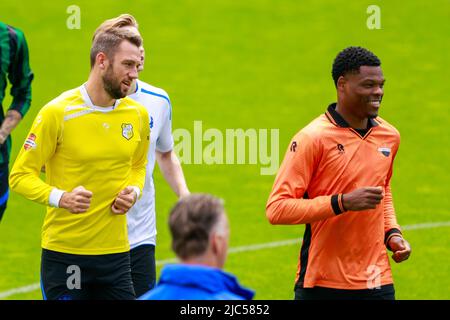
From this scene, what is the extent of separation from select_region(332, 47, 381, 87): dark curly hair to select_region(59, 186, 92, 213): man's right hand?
1834mm

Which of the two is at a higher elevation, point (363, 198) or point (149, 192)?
point (363, 198)

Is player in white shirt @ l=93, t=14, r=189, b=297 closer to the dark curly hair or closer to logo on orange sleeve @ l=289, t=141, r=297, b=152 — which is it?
logo on orange sleeve @ l=289, t=141, r=297, b=152

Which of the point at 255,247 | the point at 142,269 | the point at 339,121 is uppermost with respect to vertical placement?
the point at 339,121

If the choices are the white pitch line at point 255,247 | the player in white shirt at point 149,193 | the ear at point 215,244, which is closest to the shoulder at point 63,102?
the player in white shirt at point 149,193

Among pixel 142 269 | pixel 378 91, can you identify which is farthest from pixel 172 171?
pixel 378 91

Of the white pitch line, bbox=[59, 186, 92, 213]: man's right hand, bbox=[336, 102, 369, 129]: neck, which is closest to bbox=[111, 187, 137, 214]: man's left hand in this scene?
bbox=[59, 186, 92, 213]: man's right hand

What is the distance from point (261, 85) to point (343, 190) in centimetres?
1228

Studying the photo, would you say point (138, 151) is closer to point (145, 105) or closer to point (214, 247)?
point (145, 105)

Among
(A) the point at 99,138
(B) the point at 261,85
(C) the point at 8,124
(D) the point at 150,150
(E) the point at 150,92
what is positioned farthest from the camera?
(B) the point at 261,85

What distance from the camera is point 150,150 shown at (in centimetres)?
885

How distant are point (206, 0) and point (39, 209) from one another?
9.39 metres

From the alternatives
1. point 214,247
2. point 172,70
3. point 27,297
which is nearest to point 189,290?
point 214,247

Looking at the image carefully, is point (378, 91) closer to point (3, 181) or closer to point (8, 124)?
point (8, 124)

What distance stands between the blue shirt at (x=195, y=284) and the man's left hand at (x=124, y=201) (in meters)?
2.66
